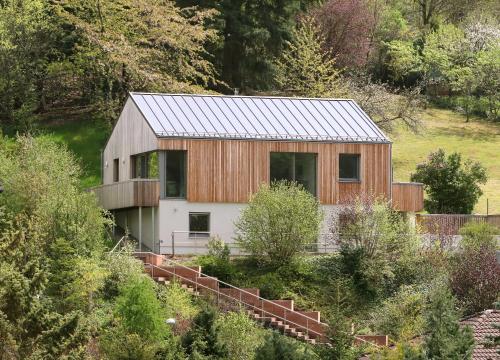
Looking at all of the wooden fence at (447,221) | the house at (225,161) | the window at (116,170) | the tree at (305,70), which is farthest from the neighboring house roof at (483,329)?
the tree at (305,70)

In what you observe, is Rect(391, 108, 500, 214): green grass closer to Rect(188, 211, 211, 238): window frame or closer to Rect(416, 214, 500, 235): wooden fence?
Rect(416, 214, 500, 235): wooden fence

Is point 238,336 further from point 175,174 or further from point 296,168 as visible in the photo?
point 296,168

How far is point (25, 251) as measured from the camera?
4434 centimetres

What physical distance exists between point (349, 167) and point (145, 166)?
8278 mm

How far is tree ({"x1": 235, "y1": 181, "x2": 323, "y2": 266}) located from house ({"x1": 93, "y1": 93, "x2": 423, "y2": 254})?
2958 mm

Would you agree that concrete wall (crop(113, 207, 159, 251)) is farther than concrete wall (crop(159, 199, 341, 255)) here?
Yes

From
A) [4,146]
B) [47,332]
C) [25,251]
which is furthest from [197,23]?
[47,332]

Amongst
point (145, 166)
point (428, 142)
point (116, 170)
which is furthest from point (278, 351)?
point (428, 142)

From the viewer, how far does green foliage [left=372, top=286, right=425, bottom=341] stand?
161ft

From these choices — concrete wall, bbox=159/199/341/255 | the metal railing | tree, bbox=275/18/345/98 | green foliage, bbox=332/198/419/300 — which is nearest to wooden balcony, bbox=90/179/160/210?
concrete wall, bbox=159/199/341/255

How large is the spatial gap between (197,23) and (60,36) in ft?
24.6

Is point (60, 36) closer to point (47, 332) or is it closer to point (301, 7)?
point (301, 7)

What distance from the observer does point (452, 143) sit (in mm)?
86312

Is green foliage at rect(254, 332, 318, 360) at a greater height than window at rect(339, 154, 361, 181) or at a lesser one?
lesser
